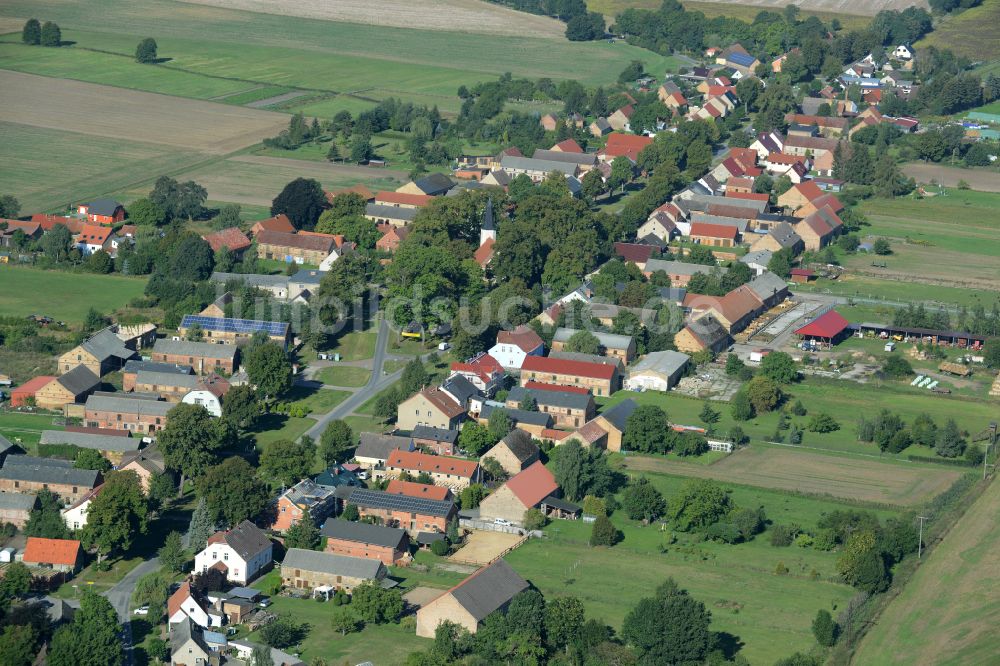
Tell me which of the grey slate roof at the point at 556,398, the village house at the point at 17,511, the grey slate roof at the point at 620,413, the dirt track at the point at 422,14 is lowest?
the village house at the point at 17,511

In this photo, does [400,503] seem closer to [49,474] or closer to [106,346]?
[49,474]

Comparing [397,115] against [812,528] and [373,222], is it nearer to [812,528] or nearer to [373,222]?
[373,222]

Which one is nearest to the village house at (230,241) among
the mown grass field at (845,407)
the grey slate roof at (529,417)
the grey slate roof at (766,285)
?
the grey slate roof at (529,417)

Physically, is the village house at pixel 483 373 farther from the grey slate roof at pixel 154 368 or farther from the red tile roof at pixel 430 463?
the grey slate roof at pixel 154 368

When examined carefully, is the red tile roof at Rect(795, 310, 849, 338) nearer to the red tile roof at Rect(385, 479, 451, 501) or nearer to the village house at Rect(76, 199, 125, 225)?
the red tile roof at Rect(385, 479, 451, 501)

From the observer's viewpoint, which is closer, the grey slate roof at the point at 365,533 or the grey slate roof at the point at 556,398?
the grey slate roof at the point at 365,533

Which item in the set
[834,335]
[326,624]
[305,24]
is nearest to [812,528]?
[326,624]
